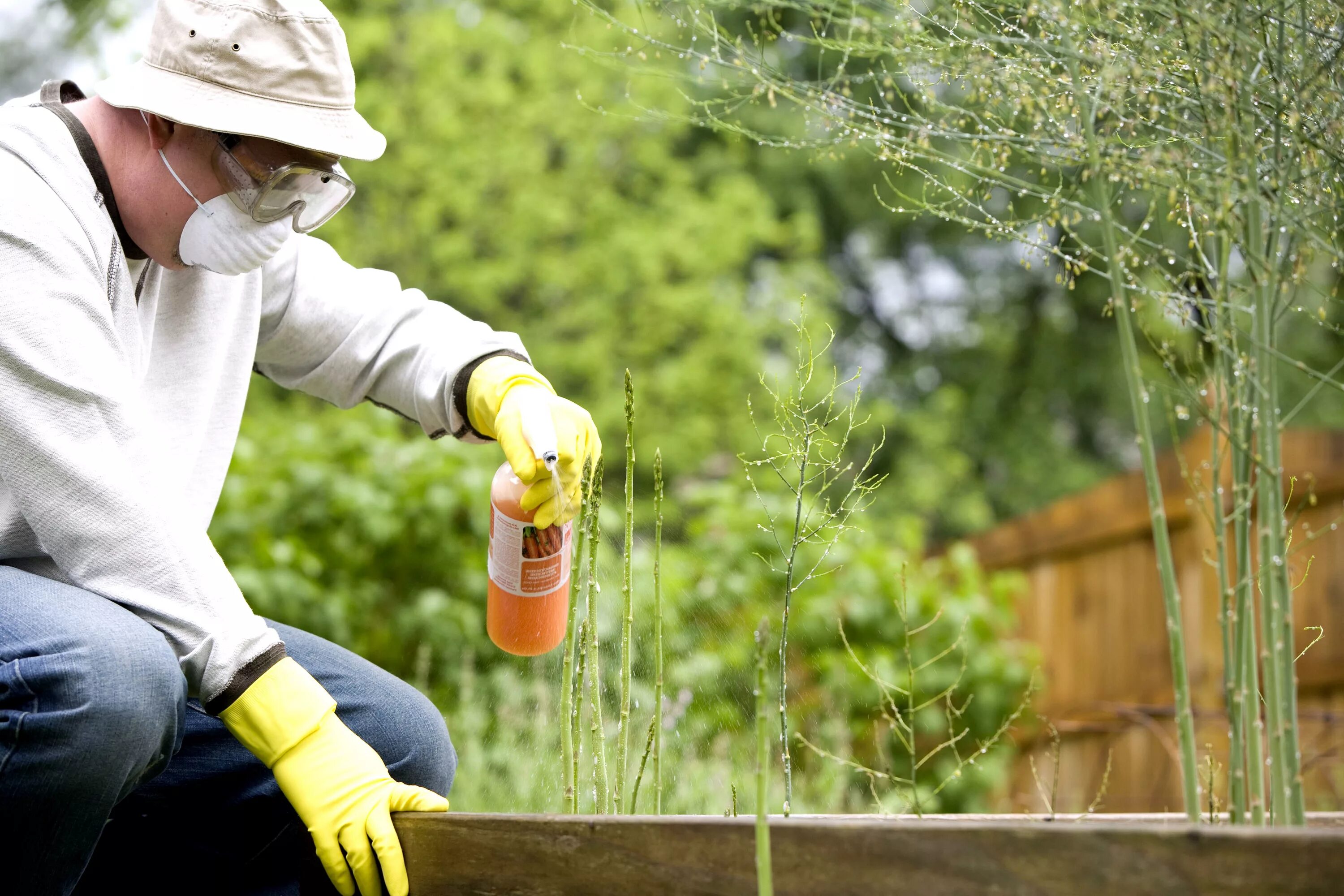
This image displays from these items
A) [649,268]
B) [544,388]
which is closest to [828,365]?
[649,268]

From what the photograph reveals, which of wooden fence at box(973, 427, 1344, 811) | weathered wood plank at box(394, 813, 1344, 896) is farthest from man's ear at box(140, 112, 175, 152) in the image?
wooden fence at box(973, 427, 1344, 811)

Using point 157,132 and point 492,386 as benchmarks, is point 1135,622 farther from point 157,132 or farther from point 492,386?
point 157,132

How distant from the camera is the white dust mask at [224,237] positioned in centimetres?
162

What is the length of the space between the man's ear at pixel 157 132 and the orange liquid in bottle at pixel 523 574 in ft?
2.09

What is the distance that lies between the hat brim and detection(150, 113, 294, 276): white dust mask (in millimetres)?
58

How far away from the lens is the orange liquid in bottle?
1745mm

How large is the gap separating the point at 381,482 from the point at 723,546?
1173 millimetres

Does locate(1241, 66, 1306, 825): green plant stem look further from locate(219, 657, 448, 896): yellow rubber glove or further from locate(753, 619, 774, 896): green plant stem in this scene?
locate(219, 657, 448, 896): yellow rubber glove

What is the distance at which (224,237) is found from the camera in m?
1.63

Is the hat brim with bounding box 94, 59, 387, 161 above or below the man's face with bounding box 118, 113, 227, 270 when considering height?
above

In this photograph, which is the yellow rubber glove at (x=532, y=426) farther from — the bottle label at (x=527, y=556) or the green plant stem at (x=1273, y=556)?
the green plant stem at (x=1273, y=556)

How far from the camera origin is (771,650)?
3.89 m

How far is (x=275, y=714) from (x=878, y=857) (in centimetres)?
77

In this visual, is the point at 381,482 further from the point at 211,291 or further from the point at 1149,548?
the point at 1149,548
